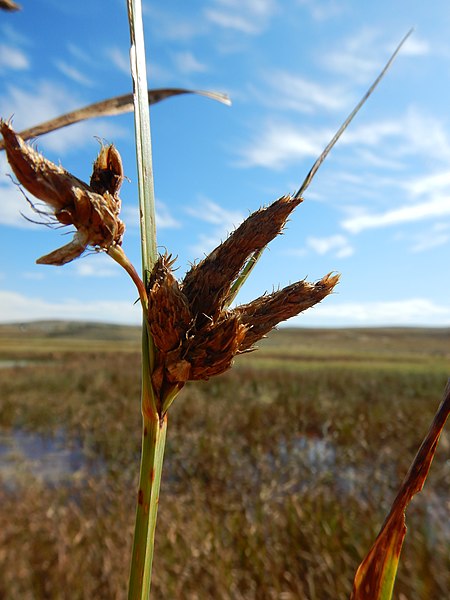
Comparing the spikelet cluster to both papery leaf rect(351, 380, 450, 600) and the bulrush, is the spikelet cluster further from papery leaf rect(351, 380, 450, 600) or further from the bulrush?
papery leaf rect(351, 380, 450, 600)

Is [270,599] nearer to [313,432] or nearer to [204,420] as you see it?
[204,420]

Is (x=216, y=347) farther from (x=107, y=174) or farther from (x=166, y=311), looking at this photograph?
(x=107, y=174)

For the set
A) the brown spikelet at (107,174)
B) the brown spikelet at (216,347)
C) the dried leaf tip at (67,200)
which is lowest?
the brown spikelet at (216,347)

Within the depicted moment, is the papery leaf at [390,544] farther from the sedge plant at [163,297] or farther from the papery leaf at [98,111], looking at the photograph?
the papery leaf at [98,111]

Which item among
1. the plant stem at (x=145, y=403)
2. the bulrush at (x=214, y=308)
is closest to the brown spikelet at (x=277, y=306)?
the bulrush at (x=214, y=308)

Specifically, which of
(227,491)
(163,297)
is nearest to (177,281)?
(163,297)

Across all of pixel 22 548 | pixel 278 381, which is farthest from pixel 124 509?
pixel 278 381
